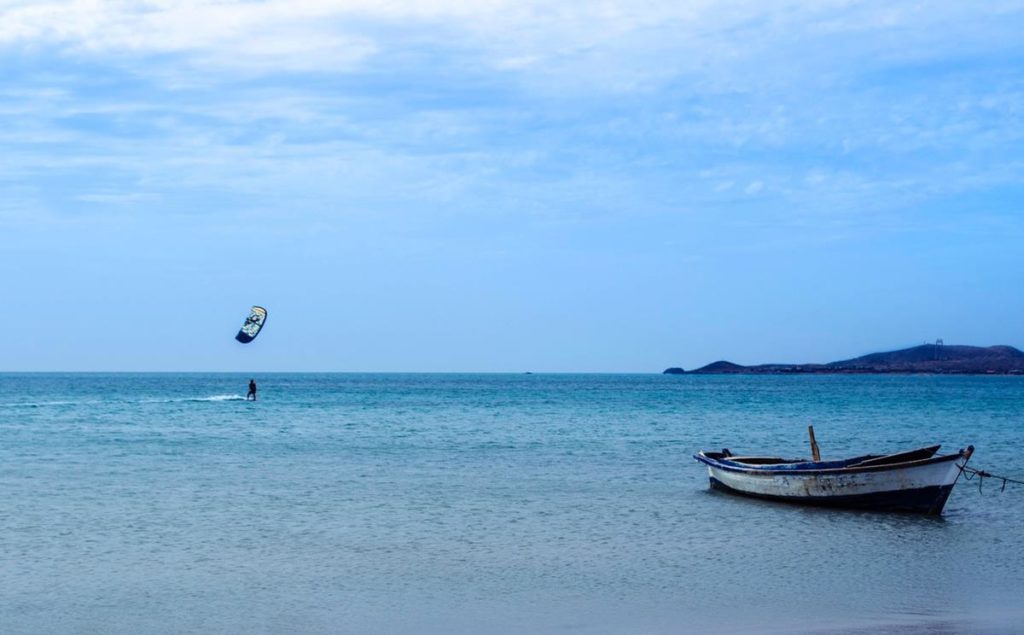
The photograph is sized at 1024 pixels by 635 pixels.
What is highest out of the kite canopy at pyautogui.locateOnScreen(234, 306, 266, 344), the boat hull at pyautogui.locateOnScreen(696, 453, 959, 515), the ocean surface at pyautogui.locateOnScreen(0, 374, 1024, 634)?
the kite canopy at pyautogui.locateOnScreen(234, 306, 266, 344)

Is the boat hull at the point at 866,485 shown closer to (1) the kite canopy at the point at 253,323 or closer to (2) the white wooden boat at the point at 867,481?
(2) the white wooden boat at the point at 867,481

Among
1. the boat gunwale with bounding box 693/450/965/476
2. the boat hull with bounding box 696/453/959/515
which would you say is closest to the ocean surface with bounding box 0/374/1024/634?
the boat hull with bounding box 696/453/959/515

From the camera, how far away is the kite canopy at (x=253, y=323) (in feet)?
232

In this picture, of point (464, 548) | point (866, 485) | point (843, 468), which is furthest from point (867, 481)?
point (464, 548)

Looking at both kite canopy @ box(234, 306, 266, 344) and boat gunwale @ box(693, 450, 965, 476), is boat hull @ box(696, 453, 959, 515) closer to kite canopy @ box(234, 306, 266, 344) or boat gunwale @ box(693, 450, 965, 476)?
boat gunwale @ box(693, 450, 965, 476)

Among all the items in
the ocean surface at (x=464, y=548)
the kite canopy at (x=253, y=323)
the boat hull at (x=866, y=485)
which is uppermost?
the kite canopy at (x=253, y=323)

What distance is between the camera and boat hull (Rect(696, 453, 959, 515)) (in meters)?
19.4

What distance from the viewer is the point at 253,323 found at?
233ft

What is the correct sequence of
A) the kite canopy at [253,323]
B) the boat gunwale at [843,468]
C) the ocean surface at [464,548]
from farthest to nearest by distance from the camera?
the kite canopy at [253,323]
the boat gunwale at [843,468]
the ocean surface at [464,548]

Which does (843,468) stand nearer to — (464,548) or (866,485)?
(866,485)

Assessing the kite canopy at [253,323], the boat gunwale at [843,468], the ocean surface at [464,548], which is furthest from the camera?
the kite canopy at [253,323]

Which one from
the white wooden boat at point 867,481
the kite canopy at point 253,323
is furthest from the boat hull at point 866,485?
the kite canopy at point 253,323

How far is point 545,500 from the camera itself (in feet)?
69.3

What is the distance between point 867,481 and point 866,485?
0.09 m
